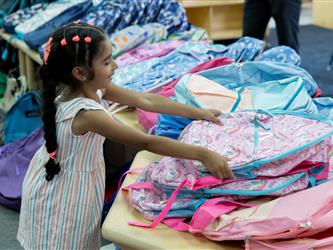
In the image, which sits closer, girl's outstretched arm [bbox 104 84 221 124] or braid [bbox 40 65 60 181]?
braid [bbox 40 65 60 181]

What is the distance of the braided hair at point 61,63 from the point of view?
1.33 metres

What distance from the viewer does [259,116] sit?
4.50 feet

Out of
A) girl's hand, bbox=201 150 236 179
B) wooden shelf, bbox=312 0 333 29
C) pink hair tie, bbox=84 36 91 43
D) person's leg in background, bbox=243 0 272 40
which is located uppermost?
pink hair tie, bbox=84 36 91 43

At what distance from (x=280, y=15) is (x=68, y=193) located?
1538 millimetres

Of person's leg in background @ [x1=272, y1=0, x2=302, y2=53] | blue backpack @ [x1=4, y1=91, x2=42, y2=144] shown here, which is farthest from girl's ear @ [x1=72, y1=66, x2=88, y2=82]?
blue backpack @ [x1=4, y1=91, x2=42, y2=144]

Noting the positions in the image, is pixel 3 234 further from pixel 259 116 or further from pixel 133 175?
pixel 259 116

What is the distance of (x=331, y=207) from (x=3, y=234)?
153 centimetres

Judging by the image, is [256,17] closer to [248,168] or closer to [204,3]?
[204,3]

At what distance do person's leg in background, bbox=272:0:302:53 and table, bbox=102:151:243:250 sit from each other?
151cm

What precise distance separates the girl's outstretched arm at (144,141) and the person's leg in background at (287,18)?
146 cm

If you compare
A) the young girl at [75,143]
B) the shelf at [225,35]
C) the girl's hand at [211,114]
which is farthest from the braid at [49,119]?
the shelf at [225,35]

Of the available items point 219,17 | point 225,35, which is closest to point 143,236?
point 225,35

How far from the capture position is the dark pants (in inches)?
99.4

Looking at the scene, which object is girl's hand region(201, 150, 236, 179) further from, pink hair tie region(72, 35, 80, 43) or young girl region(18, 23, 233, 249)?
pink hair tie region(72, 35, 80, 43)
